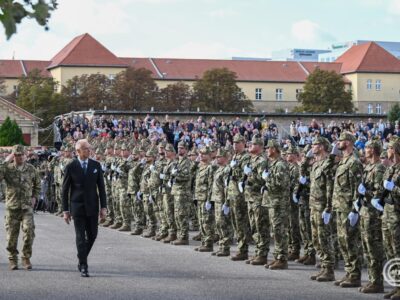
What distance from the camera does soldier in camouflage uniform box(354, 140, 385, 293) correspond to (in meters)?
12.2

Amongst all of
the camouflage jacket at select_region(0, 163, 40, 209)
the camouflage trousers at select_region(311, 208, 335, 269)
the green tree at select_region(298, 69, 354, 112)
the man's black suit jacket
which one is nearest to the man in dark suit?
the man's black suit jacket

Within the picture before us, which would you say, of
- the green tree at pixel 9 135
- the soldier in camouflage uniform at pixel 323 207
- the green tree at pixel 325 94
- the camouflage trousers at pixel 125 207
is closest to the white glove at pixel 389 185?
the soldier in camouflage uniform at pixel 323 207

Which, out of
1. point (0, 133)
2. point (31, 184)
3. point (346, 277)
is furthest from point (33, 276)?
point (0, 133)

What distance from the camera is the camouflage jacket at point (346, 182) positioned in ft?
42.4

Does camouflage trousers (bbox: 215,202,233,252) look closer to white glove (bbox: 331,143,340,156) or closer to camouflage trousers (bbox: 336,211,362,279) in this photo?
white glove (bbox: 331,143,340,156)

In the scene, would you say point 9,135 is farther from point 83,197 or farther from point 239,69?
point 239,69

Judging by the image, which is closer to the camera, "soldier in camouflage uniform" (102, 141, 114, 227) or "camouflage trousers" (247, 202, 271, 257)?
"camouflage trousers" (247, 202, 271, 257)

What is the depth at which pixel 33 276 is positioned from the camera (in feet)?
44.6

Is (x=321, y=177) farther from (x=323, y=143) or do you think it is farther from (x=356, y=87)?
(x=356, y=87)

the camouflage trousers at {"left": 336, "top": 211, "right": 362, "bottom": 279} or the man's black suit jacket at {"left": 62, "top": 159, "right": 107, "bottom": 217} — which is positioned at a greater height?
the man's black suit jacket at {"left": 62, "top": 159, "right": 107, "bottom": 217}

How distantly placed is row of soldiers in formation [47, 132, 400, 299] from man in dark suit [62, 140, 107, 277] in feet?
9.70

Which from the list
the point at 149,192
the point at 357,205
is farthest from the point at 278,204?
the point at 149,192

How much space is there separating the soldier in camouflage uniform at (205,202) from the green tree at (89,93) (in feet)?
276

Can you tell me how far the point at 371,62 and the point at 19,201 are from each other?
132 m
